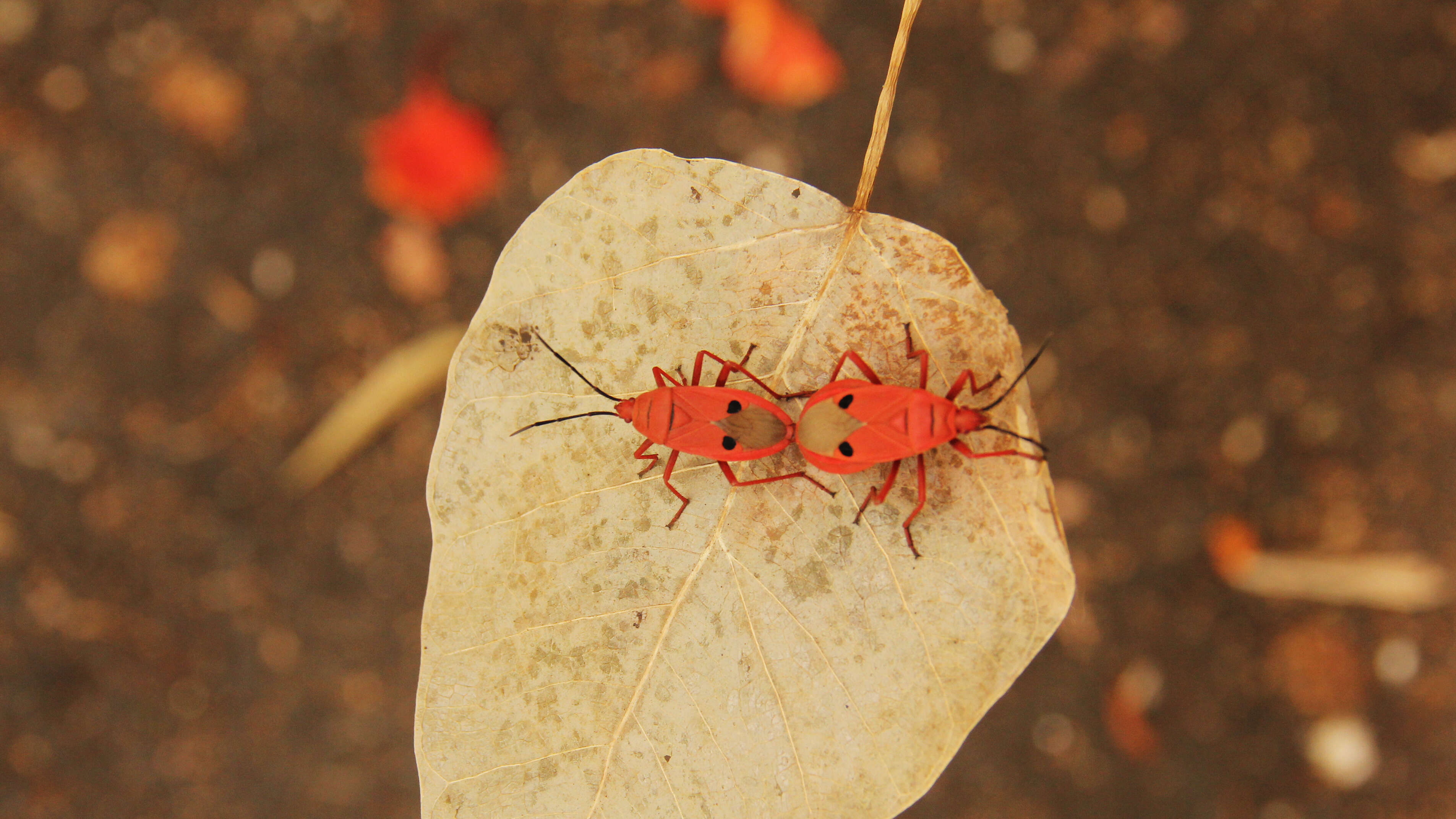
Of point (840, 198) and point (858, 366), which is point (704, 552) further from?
point (840, 198)

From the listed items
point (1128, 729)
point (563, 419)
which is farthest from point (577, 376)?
point (1128, 729)

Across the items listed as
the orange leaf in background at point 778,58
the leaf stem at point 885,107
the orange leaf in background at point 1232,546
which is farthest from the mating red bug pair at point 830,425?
the orange leaf in background at point 1232,546

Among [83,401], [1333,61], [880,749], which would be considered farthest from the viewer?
[83,401]

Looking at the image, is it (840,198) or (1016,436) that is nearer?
(1016,436)

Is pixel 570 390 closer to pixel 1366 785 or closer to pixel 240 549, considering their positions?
pixel 240 549

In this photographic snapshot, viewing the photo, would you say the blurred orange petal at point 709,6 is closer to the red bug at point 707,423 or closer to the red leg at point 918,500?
the red bug at point 707,423

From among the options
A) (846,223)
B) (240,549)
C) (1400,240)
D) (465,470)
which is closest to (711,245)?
(846,223)
